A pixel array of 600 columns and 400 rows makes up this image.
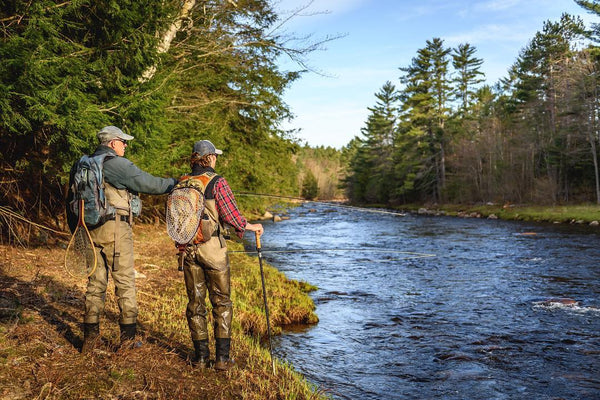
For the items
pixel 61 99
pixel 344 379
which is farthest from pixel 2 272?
pixel 344 379

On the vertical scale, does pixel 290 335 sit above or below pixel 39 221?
below

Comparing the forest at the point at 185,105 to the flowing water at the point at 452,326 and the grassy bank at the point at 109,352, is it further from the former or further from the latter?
the flowing water at the point at 452,326

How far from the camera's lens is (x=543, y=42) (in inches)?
1578

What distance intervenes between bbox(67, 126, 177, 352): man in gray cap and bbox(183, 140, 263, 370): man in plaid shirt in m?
0.39

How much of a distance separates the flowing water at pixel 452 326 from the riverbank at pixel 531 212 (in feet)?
34.1

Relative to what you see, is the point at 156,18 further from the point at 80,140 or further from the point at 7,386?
the point at 7,386

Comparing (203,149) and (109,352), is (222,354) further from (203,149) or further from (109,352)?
(203,149)

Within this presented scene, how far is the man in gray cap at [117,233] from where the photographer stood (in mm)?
4090

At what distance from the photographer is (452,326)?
7.51 metres

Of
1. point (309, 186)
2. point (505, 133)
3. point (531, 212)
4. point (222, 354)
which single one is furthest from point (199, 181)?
point (309, 186)

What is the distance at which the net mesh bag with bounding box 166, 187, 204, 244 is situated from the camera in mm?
3902

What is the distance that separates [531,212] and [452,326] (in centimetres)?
2463

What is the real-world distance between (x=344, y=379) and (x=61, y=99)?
4997mm

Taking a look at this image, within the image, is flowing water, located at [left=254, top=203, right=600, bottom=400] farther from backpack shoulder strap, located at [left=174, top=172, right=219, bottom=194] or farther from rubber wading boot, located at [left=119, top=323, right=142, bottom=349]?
backpack shoulder strap, located at [left=174, top=172, right=219, bottom=194]
